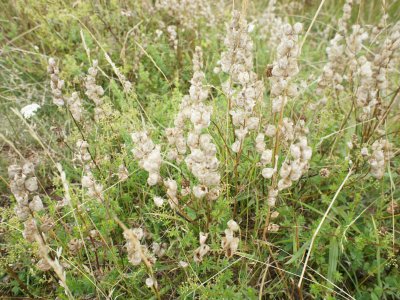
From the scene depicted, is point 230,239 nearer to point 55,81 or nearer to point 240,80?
point 240,80

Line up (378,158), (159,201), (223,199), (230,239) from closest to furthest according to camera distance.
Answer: (230,239)
(159,201)
(378,158)
(223,199)

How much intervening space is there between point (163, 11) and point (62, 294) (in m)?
3.12

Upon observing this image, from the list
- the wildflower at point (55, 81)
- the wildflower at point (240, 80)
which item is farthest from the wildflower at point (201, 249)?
the wildflower at point (55, 81)

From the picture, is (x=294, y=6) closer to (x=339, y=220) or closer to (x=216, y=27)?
(x=216, y=27)

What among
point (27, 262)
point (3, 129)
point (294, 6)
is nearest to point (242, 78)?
point (27, 262)

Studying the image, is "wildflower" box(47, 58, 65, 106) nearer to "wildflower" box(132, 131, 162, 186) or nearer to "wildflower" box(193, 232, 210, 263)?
"wildflower" box(132, 131, 162, 186)

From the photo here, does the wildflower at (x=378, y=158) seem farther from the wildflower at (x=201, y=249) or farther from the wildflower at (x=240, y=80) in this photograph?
the wildflower at (x=201, y=249)

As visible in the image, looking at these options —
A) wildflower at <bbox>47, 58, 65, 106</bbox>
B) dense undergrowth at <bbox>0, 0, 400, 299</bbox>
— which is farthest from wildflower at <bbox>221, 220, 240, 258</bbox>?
wildflower at <bbox>47, 58, 65, 106</bbox>

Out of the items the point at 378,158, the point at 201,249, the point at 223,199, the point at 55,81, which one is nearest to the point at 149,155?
the point at 201,249

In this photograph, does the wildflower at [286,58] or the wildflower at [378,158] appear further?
the wildflower at [378,158]

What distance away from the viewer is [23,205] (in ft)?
4.90

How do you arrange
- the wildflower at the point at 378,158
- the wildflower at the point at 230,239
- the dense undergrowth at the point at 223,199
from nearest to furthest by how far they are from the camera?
the wildflower at the point at 230,239, the dense undergrowth at the point at 223,199, the wildflower at the point at 378,158

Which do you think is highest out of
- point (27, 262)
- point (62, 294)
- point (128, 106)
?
point (128, 106)

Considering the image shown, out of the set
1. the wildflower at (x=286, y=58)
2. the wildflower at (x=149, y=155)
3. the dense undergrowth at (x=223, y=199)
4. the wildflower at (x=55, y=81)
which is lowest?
the dense undergrowth at (x=223, y=199)
